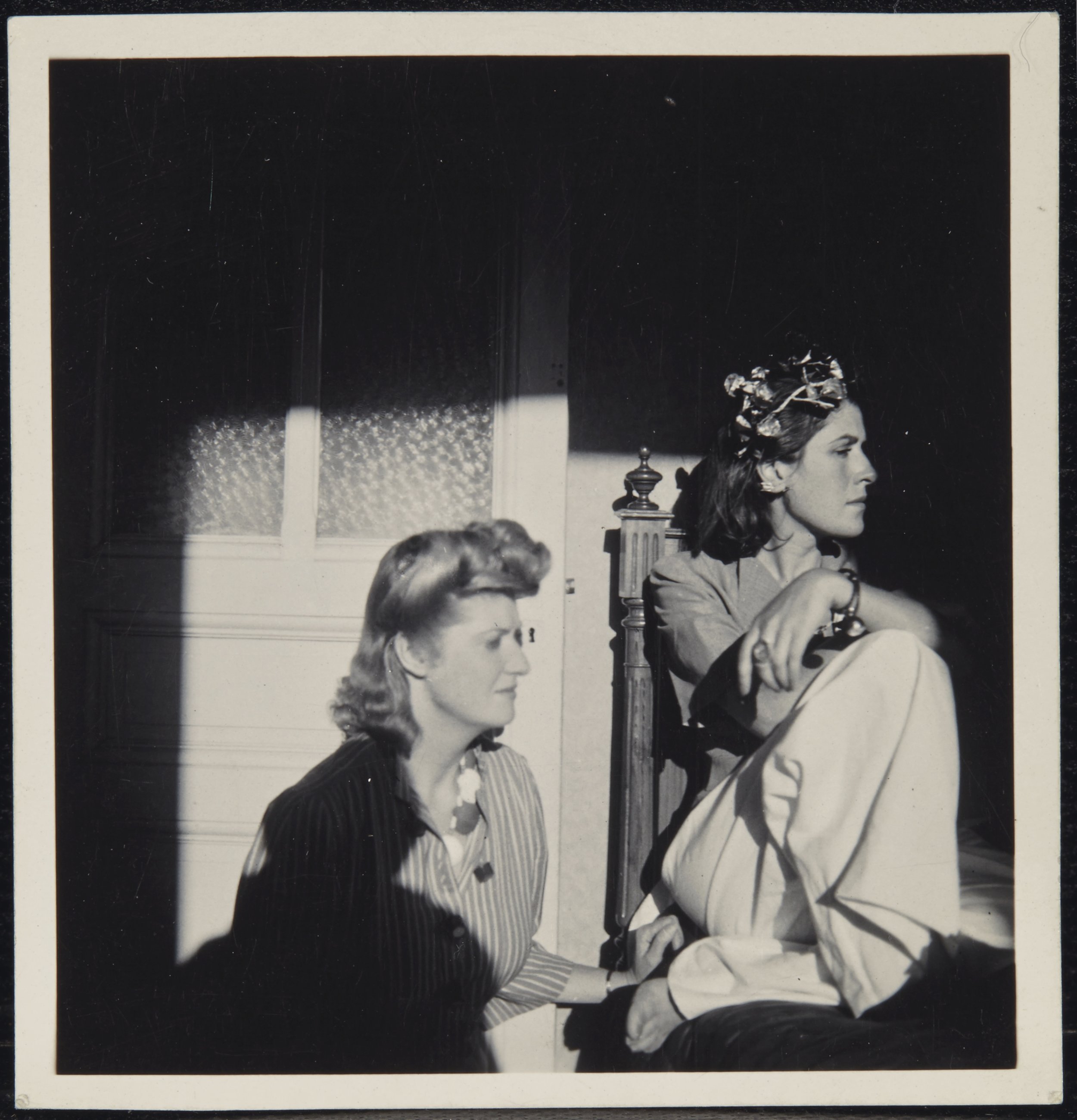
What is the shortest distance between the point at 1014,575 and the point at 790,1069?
558 mm

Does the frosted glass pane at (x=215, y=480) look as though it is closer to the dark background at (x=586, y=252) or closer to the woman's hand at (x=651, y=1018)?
the dark background at (x=586, y=252)

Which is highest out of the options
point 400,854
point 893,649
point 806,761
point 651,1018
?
point 893,649

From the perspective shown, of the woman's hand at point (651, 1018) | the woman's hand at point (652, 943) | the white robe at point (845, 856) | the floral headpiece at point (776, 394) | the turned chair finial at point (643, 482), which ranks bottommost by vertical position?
the woman's hand at point (651, 1018)

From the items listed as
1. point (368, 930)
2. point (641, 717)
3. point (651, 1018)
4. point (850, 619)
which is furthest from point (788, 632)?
point (368, 930)

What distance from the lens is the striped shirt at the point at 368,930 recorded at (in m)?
0.93

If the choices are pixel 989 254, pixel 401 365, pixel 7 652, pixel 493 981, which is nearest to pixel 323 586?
pixel 401 365

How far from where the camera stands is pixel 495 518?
3.11ft

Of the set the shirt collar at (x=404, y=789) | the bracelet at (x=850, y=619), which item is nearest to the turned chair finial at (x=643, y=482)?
the bracelet at (x=850, y=619)

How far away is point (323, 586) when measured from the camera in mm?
951

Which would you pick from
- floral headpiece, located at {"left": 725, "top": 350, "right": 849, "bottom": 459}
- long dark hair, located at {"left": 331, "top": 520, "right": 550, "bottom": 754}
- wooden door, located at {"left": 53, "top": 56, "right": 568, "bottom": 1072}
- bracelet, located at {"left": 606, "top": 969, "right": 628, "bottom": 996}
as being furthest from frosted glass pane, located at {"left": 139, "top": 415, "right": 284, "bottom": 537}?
bracelet, located at {"left": 606, "top": 969, "right": 628, "bottom": 996}

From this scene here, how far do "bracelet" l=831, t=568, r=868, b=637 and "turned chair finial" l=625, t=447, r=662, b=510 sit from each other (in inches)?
8.5

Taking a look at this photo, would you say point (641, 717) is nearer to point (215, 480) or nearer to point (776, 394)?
point (776, 394)

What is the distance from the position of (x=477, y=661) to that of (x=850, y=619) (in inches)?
15.3

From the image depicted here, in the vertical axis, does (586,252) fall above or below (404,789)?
above
